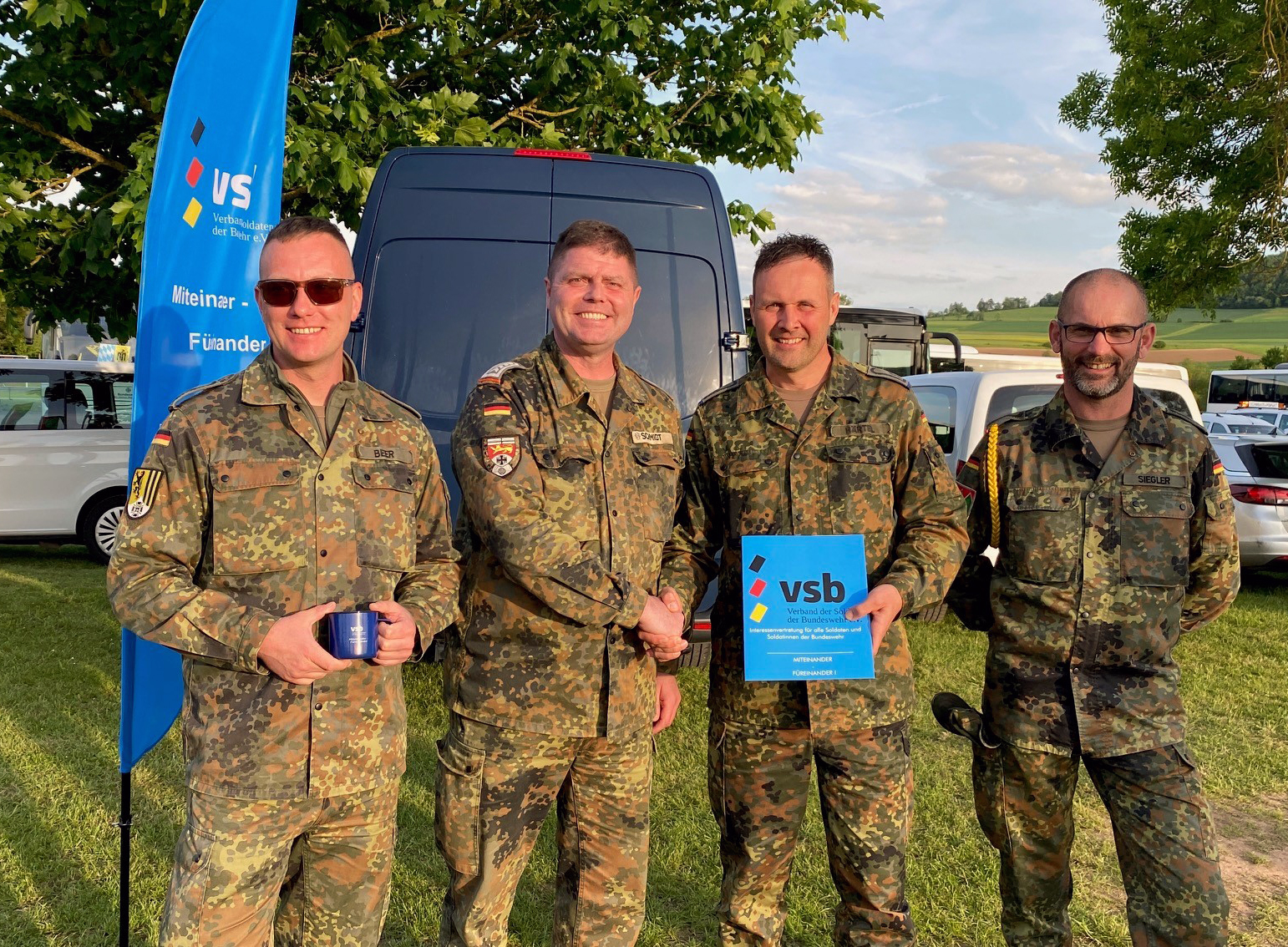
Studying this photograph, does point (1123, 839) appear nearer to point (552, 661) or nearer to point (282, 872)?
point (552, 661)

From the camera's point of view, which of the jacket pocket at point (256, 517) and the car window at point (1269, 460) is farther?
the car window at point (1269, 460)

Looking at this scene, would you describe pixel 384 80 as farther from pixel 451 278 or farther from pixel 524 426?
pixel 524 426

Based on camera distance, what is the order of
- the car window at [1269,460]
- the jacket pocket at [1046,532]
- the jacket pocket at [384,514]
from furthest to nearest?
the car window at [1269,460], the jacket pocket at [1046,532], the jacket pocket at [384,514]

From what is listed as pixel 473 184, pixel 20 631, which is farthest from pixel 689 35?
pixel 20 631

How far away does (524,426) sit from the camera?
2.30 m

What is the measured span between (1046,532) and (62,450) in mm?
9762

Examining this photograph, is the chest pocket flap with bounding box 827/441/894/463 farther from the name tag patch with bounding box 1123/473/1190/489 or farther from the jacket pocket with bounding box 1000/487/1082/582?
the name tag patch with bounding box 1123/473/1190/489

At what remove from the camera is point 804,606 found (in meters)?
2.33

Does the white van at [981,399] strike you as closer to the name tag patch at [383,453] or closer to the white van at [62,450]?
the name tag patch at [383,453]

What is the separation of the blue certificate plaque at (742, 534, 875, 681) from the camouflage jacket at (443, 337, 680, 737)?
11.4 inches

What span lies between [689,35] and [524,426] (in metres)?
5.68

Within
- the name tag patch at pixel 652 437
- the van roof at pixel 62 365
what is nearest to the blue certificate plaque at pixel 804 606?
the name tag patch at pixel 652 437

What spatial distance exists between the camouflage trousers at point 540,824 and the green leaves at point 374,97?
4.38 metres

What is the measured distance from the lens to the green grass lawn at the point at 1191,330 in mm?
44125
